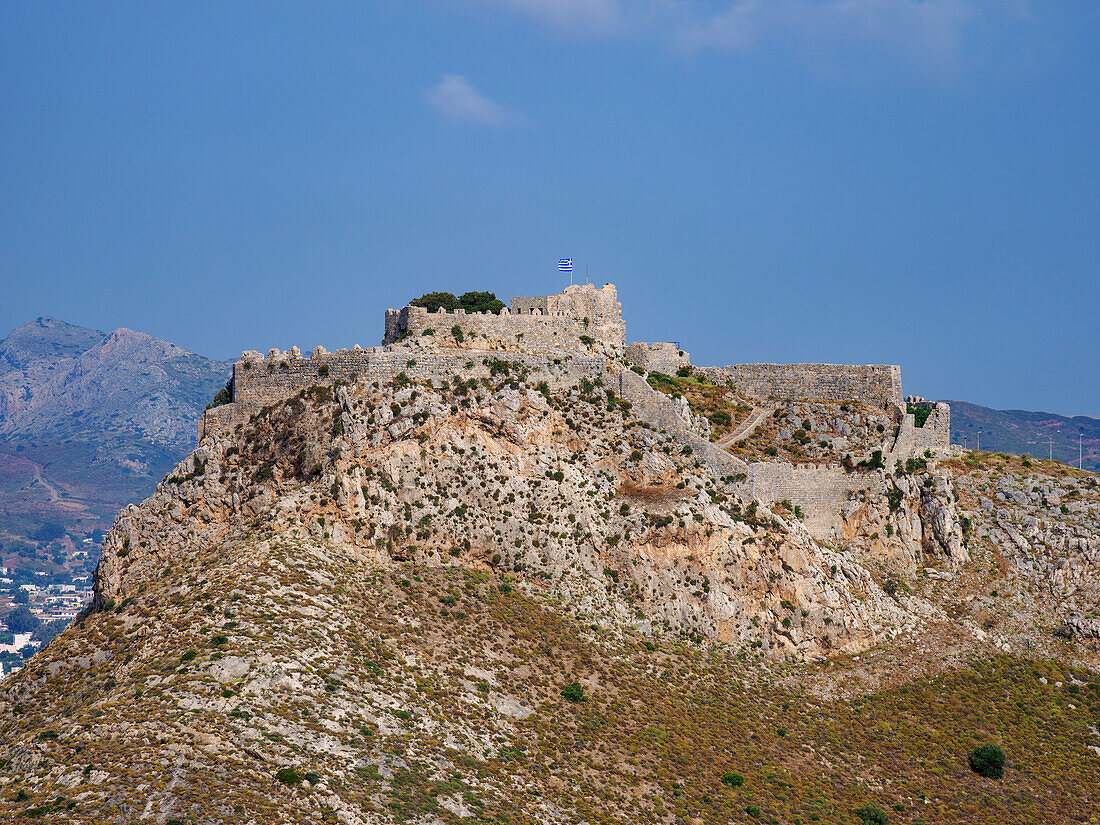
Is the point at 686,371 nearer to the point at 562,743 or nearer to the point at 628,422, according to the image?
the point at 628,422

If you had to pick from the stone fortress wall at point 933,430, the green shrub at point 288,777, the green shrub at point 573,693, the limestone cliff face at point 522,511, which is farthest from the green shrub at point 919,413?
the green shrub at point 288,777

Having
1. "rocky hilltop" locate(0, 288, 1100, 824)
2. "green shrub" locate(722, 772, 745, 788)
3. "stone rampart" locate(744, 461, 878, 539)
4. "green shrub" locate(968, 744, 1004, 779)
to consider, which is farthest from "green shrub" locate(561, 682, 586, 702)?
"green shrub" locate(968, 744, 1004, 779)

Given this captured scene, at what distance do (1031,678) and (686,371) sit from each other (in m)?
31.6

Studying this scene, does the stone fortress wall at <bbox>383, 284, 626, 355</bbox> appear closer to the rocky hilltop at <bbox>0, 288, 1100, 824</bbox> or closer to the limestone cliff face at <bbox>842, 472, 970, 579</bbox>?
the rocky hilltop at <bbox>0, 288, 1100, 824</bbox>

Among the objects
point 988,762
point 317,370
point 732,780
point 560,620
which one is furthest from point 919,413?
point 317,370

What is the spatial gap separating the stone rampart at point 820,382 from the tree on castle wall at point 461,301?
1820cm

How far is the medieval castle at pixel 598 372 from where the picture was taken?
2689 inches

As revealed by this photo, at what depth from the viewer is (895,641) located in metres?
69.7

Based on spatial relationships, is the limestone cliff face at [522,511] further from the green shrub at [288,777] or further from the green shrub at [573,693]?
the green shrub at [288,777]

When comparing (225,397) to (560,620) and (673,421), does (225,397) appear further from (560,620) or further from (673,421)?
(673,421)

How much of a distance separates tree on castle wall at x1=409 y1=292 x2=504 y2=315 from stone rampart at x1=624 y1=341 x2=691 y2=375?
10.9 m

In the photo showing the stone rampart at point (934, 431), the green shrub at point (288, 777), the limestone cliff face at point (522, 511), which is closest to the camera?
the green shrub at point (288, 777)

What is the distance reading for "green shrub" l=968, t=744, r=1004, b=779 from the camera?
62.5 m

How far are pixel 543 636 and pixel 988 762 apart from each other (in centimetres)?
2566
